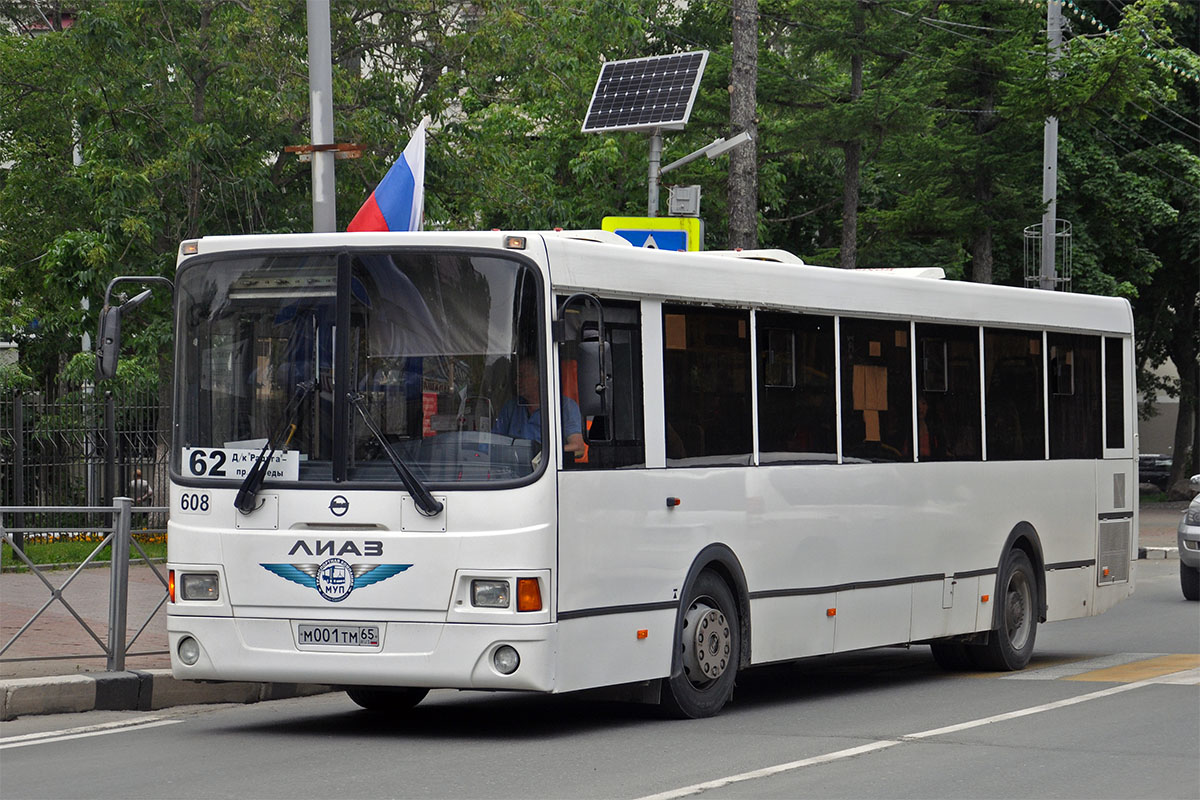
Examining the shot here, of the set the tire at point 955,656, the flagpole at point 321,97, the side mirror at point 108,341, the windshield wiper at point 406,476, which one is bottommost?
the tire at point 955,656

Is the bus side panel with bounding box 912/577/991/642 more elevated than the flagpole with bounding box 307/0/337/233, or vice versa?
the flagpole with bounding box 307/0/337/233

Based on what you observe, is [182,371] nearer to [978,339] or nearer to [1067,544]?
[978,339]

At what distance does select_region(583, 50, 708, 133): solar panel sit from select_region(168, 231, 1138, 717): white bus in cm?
1158

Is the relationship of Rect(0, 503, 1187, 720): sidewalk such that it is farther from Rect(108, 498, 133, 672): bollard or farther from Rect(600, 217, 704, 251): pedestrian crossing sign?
Rect(600, 217, 704, 251): pedestrian crossing sign

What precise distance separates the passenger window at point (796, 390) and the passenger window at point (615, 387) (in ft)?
4.21

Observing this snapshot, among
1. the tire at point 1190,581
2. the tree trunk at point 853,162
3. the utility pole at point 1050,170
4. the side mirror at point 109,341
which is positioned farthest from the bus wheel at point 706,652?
the utility pole at point 1050,170

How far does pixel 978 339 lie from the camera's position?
13.7 meters

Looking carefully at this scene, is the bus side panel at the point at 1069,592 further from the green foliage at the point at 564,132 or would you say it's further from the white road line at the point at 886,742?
the green foliage at the point at 564,132

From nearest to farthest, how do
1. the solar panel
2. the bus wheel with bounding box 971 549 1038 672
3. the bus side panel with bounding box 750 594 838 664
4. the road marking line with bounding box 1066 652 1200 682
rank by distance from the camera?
the bus side panel with bounding box 750 594 838 664, the road marking line with bounding box 1066 652 1200 682, the bus wheel with bounding box 971 549 1038 672, the solar panel

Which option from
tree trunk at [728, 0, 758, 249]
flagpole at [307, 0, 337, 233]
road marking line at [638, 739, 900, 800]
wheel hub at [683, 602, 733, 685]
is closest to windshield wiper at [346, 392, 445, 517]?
wheel hub at [683, 602, 733, 685]

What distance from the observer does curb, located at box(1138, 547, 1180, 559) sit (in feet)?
97.5

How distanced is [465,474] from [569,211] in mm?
14425

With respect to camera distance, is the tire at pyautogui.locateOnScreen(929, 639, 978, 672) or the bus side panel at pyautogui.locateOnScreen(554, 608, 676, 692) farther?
the tire at pyautogui.locateOnScreen(929, 639, 978, 672)

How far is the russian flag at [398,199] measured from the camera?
44.1 ft
